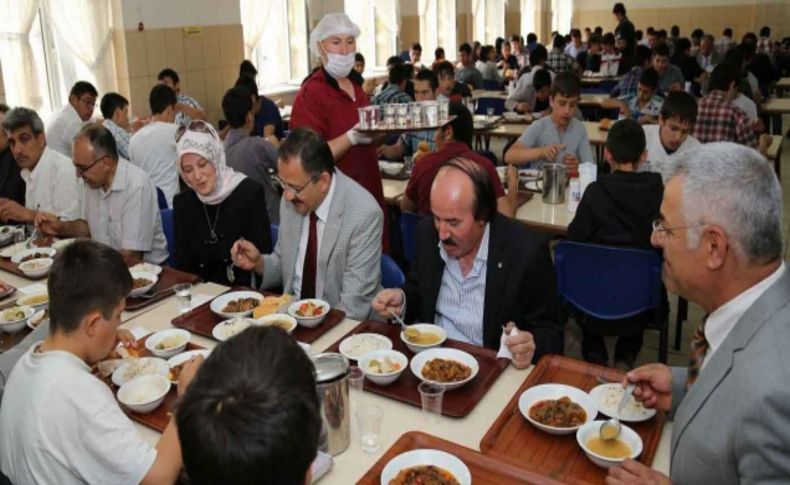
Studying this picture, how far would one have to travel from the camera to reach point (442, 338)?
2.39 meters

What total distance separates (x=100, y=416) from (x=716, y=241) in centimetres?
160

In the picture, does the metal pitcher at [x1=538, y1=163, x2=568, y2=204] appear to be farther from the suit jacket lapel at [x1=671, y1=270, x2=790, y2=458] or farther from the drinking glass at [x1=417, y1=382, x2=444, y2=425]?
the suit jacket lapel at [x1=671, y1=270, x2=790, y2=458]

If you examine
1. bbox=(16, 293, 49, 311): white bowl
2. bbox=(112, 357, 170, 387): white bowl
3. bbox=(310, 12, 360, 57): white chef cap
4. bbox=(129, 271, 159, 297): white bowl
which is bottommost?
bbox=(112, 357, 170, 387): white bowl

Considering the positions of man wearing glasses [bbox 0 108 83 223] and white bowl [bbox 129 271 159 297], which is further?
man wearing glasses [bbox 0 108 83 223]

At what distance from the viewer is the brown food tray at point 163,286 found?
2.91 meters

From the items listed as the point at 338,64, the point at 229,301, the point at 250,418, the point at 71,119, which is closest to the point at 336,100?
the point at 338,64

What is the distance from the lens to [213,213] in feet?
11.4

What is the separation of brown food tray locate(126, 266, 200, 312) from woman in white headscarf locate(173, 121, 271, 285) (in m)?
0.26

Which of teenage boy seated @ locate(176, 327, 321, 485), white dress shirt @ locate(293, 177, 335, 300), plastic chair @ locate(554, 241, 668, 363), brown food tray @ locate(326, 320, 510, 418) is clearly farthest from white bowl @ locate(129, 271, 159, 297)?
teenage boy seated @ locate(176, 327, 321, 485)

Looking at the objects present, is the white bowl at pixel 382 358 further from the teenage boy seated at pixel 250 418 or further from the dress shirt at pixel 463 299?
the teenage boy seated at pixel 250 418

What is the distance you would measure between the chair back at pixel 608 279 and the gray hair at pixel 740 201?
1698 millimetres

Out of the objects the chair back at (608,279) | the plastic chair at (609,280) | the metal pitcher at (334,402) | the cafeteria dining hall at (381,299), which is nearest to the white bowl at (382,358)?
the cafeteria dining hall at (381,299)

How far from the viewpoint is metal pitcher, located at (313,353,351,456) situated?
1.76 m

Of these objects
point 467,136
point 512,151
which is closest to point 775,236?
point 467,136
